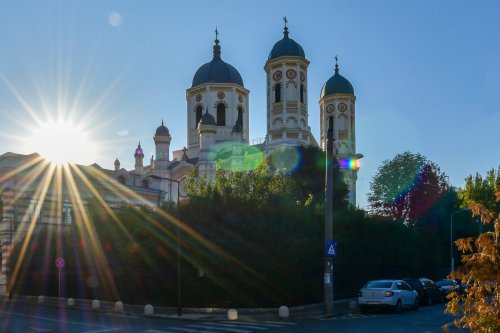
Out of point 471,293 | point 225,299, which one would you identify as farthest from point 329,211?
point 471,293

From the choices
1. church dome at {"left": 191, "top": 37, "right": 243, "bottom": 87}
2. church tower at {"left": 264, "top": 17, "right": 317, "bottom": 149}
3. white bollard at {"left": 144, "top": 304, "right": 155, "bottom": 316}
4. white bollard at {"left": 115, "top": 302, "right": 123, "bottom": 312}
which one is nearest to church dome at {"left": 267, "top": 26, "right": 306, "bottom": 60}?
church tower at {"left": 264, "top": 17, "right": 317, "bottom": 149}

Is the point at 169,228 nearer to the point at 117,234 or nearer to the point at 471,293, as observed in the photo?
the point at 117,234

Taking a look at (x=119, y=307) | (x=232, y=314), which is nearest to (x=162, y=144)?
(x=119, y=307)

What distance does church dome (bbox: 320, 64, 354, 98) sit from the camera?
275 feet

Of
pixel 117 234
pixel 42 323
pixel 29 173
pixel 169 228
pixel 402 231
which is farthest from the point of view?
pixel 29 173

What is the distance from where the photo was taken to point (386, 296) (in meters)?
25.1

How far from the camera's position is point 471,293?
8.15 metres

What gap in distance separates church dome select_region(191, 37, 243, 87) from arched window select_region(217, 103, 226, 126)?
3753mm

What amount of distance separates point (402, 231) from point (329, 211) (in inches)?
544

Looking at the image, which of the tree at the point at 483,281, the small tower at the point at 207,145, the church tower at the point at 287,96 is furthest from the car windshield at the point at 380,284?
the small tower at the point at 207,145

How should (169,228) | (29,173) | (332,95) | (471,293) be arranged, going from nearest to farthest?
1. (471,293)
2. (169,228)
3. (29,173)
4. (332,95)

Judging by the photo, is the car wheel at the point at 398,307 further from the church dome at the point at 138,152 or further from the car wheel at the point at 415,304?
the church dome at the point at 138,152

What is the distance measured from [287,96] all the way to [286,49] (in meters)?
6.57

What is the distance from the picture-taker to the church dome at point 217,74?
8631 centimetres
